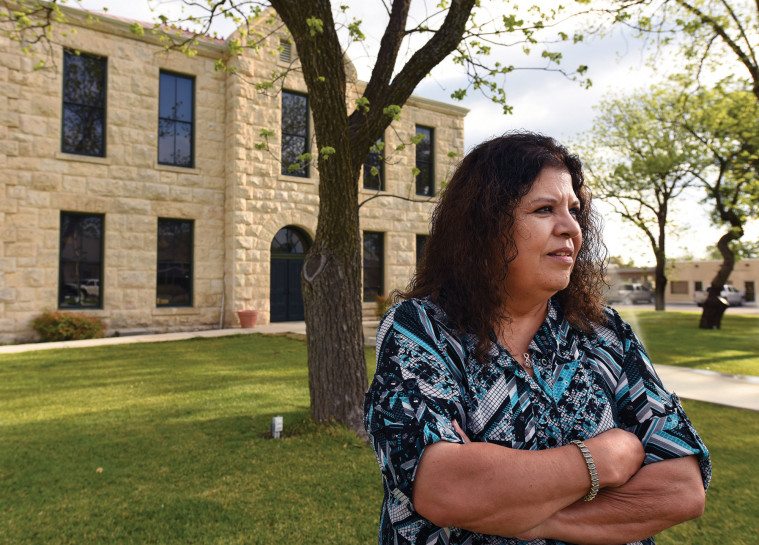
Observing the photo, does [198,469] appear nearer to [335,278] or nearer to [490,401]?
[335,278]

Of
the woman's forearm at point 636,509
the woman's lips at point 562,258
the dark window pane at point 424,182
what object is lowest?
the woman's forearm at point 636,509

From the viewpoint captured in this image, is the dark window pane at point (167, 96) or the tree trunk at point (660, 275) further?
the tree trunk at point (660, 275)

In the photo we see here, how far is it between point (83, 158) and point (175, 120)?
2894 millimetres

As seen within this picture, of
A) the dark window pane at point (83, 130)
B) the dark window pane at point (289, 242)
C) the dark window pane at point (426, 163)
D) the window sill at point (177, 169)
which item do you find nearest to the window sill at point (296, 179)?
the dark window pane at point (289, 242)

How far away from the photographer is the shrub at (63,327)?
1346 cm

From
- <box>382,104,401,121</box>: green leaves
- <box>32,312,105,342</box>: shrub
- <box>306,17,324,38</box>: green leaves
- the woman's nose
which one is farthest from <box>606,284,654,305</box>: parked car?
the woman's nose

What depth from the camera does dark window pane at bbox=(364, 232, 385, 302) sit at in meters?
19.8

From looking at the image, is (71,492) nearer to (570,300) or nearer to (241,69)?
(570,300)

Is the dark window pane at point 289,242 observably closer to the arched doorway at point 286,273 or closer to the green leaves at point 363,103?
the arched doorway at point 286,273

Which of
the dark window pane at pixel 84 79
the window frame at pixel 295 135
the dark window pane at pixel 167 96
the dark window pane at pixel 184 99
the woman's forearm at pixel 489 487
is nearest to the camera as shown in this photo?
the woman's forearm at pixel 489 487

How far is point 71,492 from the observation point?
4109 millimetres

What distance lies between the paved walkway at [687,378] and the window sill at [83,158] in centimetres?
482

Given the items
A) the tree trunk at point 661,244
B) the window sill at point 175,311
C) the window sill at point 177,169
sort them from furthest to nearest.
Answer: the tree trunk at point 661,244, the window sill at point 177,169, the window sill at point 175,311

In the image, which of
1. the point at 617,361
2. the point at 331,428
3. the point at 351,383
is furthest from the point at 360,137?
the point at 617,361
